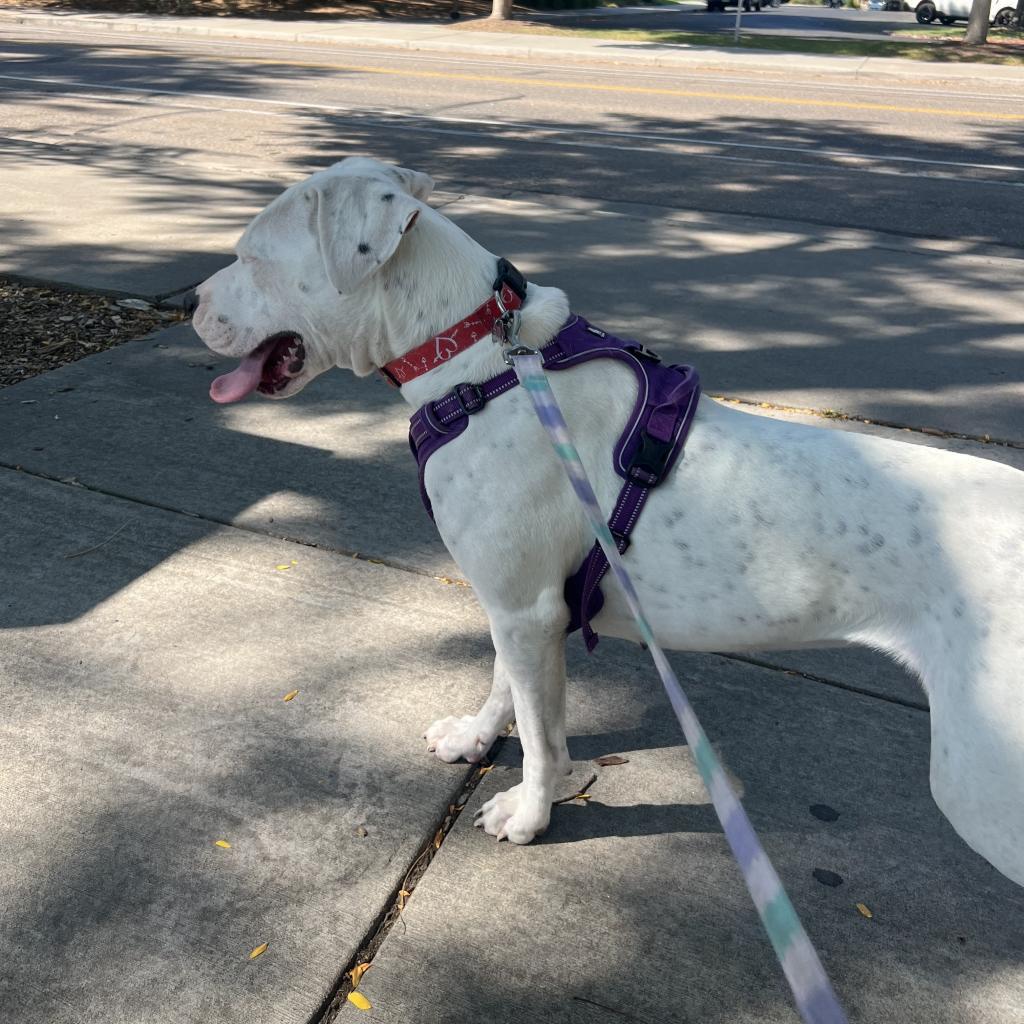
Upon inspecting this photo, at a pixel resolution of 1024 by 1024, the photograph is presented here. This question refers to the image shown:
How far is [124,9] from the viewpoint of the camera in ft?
89.3

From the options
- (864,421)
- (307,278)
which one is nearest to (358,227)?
(307,278)

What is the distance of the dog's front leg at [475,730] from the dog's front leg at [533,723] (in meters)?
0.19

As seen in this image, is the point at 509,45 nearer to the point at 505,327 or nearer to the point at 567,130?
the point at 567,130

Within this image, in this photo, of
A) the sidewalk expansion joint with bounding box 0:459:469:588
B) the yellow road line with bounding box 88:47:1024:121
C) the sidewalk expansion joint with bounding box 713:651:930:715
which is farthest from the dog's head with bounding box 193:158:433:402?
the yellow road line with bounding box 88:47:1024:121

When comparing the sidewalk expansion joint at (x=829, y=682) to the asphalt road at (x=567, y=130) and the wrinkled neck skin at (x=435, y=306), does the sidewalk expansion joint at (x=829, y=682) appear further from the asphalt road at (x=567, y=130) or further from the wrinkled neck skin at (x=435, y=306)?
the asphalt road at (x=567, y=130)

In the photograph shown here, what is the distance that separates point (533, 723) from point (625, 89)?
52.0 feet

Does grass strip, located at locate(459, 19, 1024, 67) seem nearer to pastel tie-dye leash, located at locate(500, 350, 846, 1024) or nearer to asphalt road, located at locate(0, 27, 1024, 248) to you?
asphalt road, located at locate(0, 27, 1024, 248)

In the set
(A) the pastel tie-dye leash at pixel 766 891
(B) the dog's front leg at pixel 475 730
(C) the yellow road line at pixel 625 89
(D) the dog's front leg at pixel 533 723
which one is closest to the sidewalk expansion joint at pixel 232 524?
(B) the dog's front leg at pixel 475 730

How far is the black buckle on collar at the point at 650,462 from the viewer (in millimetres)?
2432

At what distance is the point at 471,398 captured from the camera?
8.18ft

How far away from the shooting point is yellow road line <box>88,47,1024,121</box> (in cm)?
1510

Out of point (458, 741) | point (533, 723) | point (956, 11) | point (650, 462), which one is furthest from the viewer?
point (956, 11)

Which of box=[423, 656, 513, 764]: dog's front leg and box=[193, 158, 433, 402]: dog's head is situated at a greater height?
box=[193, 158, 433, 402]: dog's head

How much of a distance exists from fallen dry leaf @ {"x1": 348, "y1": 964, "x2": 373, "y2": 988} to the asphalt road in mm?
7848
